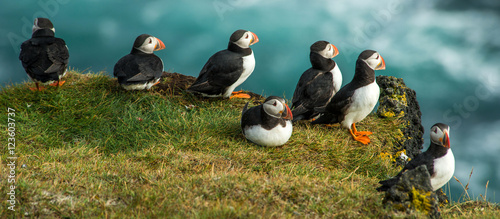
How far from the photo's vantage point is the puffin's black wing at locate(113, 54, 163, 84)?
7855mm

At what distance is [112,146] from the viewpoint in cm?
725

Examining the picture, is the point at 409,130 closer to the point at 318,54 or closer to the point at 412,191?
the point at 318,54

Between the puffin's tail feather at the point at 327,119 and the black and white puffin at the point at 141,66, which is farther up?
the black and white puffin at the point at 141,66

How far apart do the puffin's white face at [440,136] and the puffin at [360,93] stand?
1415 millimetres

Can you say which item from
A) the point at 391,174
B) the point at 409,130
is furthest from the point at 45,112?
the point at 409,130

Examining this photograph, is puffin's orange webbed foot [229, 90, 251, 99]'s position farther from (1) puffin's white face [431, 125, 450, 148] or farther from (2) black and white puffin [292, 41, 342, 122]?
(1) puffin's white face [431, 125, 450, 148]

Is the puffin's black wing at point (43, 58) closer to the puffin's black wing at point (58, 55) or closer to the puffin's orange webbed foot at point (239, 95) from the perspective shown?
the puffin's black wing at point (58, 55)

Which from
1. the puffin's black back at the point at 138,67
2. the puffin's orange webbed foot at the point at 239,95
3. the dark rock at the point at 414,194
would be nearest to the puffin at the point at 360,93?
the puffin's orange webbed foot at the point at 239,95

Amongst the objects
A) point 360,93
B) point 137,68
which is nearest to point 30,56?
point 137,68

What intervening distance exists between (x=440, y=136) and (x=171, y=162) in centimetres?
339

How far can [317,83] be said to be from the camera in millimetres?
7297

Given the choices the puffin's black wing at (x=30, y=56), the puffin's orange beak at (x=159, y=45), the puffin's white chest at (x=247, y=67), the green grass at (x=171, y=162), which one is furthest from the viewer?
the puffin's orange beak at (x=159, y=45)

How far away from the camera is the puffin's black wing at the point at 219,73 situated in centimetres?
780

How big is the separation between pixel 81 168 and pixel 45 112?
120 inches
